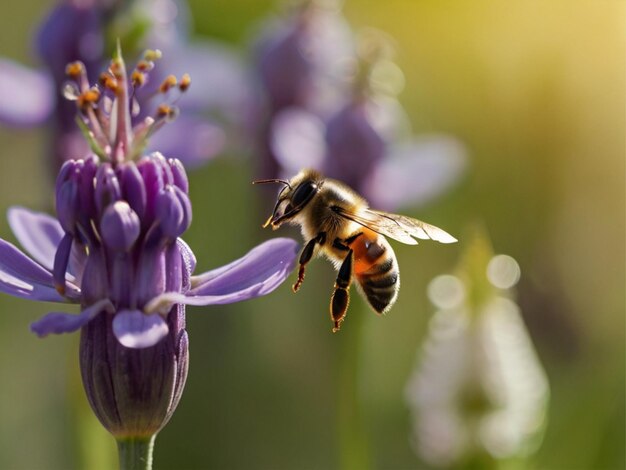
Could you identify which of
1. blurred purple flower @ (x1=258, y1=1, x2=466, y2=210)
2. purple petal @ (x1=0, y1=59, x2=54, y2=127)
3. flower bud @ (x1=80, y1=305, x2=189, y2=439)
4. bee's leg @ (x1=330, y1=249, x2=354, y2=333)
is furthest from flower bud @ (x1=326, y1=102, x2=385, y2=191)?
flower bud @ (x1=80, y1=305, x2=189, y2=439)

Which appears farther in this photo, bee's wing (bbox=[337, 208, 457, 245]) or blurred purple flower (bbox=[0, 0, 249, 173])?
blurred purple flower (bbox=[0, 0, 249, 173])

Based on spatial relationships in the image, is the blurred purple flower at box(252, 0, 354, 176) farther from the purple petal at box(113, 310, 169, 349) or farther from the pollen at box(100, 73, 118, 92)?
the purple petal at box(113, 310, 169, 349)

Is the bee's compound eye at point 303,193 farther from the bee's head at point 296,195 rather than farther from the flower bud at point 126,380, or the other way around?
the flower bud at point 126,380

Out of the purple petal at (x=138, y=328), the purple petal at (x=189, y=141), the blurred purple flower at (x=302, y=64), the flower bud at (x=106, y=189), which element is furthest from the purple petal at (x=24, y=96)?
the purple petal at (x=138, y=328)

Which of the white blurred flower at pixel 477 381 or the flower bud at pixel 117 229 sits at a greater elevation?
the flower bud at pixel 117 229

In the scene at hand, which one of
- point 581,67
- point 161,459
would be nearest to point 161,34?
point 161,459
